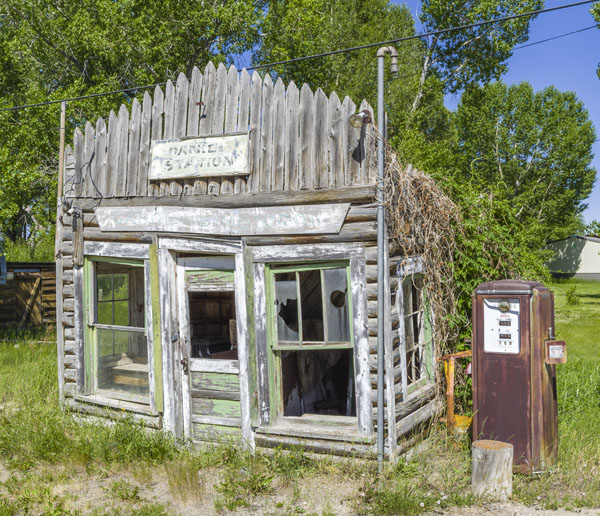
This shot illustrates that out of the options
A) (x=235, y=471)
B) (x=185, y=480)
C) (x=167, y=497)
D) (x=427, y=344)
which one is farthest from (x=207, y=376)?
(x=427, y=344)

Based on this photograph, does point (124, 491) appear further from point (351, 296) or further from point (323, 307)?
point (351, 296)

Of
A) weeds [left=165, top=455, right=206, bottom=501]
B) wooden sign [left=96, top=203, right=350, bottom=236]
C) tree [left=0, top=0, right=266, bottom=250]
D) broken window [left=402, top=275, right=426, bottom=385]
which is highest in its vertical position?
tree [left=0, top=0, right=266, bottom=250]

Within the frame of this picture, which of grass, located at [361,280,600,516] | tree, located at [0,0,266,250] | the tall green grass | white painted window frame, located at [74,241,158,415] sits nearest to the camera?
grass, located at [361,280,600,516]

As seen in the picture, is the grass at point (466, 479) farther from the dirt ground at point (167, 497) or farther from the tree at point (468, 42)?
the tree at point (468, 42)

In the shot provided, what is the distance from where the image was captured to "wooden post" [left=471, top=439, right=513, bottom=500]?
5195 millimetres

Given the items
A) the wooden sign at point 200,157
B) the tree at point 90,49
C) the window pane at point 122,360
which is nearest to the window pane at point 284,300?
the wooden sign at point 200,157

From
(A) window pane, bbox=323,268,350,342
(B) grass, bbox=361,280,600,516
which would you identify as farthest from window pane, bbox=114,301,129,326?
(B) grass, bbox=361,280,600,516

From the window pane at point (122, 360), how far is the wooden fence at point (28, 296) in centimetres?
1102

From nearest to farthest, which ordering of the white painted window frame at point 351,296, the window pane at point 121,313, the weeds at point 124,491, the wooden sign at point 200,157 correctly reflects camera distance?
the weeds at point 124,491, the white painted window frame at point 351,296, the wooden sign at point 200,157, the window pane at point 121,313

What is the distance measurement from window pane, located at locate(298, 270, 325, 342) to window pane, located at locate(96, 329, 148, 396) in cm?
203

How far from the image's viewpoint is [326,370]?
7766 mm

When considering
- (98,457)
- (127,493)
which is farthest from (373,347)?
(98,457)

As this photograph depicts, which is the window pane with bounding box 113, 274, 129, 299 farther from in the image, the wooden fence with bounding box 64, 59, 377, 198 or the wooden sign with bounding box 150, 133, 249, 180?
the wooden sign with bounding box 150, 133, 249, 180

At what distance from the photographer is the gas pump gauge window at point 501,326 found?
5.65 meters
